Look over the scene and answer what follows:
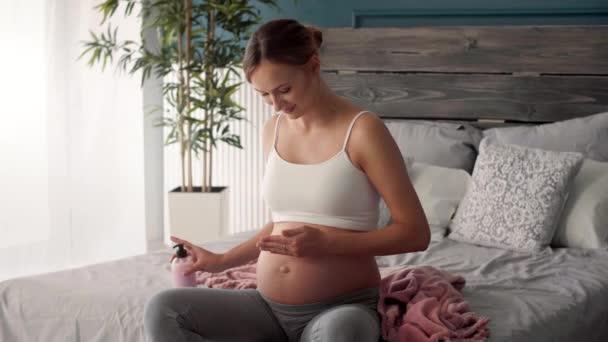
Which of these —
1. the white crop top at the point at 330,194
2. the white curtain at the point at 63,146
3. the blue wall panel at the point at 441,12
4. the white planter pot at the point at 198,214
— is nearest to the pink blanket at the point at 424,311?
the white crop top at the point at 330,194

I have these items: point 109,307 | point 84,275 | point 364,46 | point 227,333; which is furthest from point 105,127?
point 227,333

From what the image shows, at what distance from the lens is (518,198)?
9.19 ft

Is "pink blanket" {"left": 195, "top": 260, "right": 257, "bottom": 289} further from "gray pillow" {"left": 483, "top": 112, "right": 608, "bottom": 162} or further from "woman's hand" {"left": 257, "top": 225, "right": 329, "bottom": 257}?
"gray pillow" {"left": 483, "top": 112, "right": 608, "bottom": 162}

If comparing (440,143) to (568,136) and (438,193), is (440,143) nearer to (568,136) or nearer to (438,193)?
(438,193)

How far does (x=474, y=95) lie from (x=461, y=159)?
1.37 ft

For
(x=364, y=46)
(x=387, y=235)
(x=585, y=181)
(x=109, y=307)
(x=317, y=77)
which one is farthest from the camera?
(x=364, y=46)

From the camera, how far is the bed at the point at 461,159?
6.61 feet

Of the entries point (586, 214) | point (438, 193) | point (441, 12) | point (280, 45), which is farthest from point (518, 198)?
point (280, 45)

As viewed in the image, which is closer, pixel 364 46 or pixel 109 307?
pixel 109 307

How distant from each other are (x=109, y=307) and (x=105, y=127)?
2502 millimetres

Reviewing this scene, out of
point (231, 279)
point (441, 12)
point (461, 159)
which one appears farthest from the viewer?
point (441, 12)

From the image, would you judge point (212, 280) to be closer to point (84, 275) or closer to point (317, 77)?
point (84, 275)

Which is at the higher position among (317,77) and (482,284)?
(317,77)

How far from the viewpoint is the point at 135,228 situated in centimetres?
457
